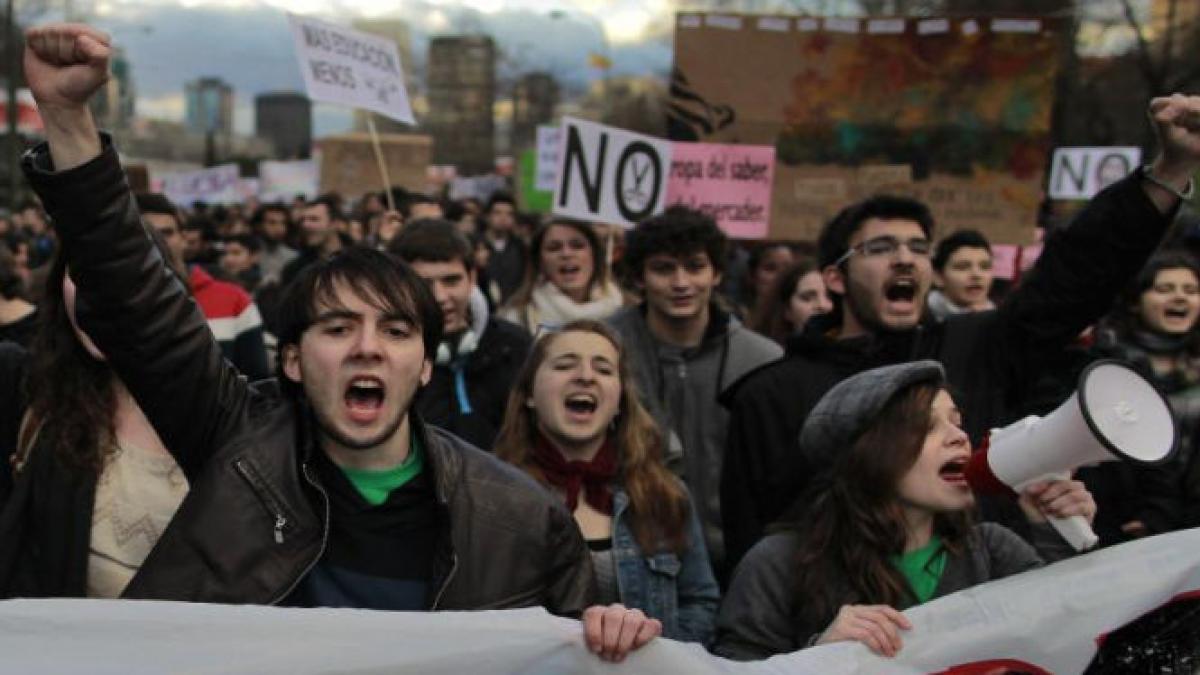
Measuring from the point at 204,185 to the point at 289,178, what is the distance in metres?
8.62

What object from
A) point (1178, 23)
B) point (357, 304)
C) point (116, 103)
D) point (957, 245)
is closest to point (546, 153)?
point (116, 103)

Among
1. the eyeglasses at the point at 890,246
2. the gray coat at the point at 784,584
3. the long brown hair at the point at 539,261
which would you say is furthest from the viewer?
the long brown hair at the point at 539,261

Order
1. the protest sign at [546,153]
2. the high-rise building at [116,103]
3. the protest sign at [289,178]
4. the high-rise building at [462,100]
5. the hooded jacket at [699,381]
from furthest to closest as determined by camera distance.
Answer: the high-rise building at [462,100] < the protest sign at [289,178] < the protest sign at [546,153] < the high-rise building at [116,103] < the hooded jacket at [699,381]

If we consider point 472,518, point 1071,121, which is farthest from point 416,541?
→ point 1071,121

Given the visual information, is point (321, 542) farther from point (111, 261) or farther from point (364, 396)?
point (111, 261)

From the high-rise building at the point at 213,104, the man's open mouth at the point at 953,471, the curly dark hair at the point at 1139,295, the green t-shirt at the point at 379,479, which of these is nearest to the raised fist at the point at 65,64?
the green t-shirt at the point at 379,479

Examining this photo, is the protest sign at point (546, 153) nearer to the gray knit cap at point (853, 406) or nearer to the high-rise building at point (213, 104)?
the gray knit cap at point (853, 406)

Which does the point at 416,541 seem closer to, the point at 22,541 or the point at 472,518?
the point at 472,518

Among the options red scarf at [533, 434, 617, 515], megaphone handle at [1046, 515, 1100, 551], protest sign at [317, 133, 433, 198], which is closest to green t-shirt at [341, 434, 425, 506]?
megaphone handle at [1046, 515, 1100, 551]

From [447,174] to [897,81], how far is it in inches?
785

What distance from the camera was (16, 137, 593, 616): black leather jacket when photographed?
2461 mm

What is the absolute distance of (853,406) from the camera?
312cm

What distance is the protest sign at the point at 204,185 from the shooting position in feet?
Result: 54.3

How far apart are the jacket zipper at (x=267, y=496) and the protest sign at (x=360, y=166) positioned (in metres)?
11.6
